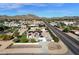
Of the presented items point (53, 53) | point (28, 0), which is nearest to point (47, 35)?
point (53, 53)

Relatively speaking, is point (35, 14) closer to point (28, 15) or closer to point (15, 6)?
point (28, 15)

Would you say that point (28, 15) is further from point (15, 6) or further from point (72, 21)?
point (72, 21)

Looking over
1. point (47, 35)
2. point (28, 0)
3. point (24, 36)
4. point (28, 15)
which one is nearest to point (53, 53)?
point (47, 35)

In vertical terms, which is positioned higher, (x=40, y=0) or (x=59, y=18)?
(x=40, y=0)
